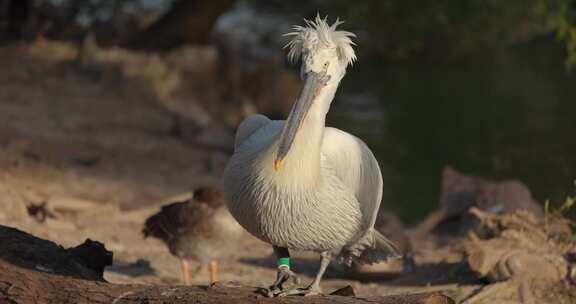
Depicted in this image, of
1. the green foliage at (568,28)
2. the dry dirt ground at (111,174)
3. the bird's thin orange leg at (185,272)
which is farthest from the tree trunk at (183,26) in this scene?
the bird's thin orange leg at (185,272)

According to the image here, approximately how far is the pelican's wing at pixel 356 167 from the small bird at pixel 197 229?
1713 millimetres

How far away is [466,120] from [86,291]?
46.5ft

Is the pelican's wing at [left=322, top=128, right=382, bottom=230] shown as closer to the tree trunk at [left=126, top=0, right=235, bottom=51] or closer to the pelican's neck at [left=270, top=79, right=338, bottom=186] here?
the pelican's neck at [left=270, top=79, right=338, bottom=186]

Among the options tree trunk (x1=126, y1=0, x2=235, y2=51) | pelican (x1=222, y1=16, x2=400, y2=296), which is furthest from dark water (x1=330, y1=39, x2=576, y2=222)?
pelican (x1=222, y1=16, x2=400, y2=296)

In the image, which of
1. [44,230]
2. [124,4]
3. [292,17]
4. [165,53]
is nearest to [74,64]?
[165,53]

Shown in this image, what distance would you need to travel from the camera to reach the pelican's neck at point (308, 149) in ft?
16.3

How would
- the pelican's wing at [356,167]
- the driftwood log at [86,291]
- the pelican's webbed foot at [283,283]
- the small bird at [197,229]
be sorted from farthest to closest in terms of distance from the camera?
the small bird at [197,229]
the pelican's wing at [356,167]
the pelican's webbed foot at [283,283]
the driftwood log at [86,291]

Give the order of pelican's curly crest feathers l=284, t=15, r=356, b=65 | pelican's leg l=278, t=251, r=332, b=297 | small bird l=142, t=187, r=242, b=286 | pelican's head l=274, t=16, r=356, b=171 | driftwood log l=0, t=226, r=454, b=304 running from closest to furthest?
driftwood log l=0, t=226, r=454, b=304
pelican's leg l=278, t=251, r=332, b=297
pelican's head l=274, t=16, r=356, b=171
pelican's curly crest feathers l=284, t=15, r=356, b=65
small bird l=142, t=187, r=242, b=286

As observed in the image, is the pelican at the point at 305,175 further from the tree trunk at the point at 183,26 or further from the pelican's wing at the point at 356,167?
the tree trunk at the point at 183,26

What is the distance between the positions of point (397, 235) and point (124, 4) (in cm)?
914

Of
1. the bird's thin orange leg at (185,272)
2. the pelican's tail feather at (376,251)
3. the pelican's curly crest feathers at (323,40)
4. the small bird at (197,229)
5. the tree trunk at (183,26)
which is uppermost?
the tree trunk at (183,26)

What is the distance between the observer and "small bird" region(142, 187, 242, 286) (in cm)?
716

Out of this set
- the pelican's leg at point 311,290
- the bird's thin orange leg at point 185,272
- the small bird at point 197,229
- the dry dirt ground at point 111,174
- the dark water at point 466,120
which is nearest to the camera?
the pelican's leg at point 311,290

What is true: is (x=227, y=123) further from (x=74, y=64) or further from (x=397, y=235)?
(x=397, y=235)
